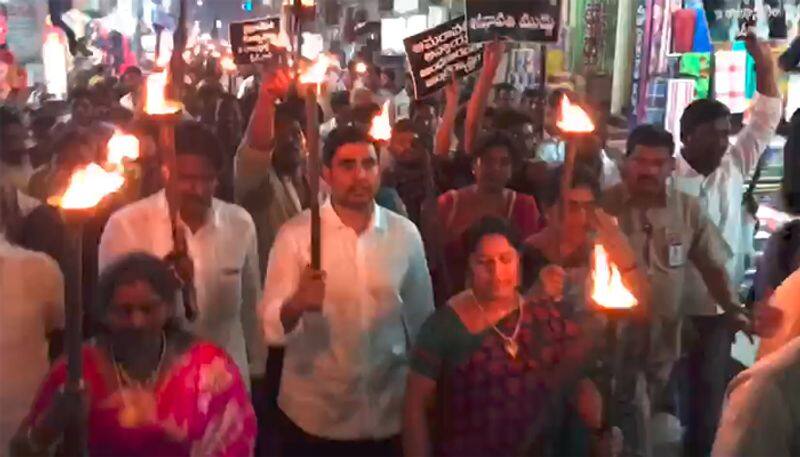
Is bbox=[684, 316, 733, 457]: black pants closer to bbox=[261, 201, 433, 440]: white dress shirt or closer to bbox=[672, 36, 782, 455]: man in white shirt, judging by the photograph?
bbox=[672, 36, 782, 455]: man in white shirt

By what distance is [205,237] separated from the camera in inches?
139

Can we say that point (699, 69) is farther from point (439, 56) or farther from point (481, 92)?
point (481, 92)

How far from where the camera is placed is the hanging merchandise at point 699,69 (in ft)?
28.6

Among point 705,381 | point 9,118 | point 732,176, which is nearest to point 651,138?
point 732,176

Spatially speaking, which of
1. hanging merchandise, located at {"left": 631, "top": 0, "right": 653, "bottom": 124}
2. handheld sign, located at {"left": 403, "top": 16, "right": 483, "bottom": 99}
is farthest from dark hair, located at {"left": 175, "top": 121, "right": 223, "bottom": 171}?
hanging merchandise, located at {"left": 631, "top": 0, "right": 653, "bottom": 124}

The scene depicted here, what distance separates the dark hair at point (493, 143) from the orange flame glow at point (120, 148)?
1.40m

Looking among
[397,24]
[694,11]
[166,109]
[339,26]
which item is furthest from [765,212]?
[339,26]

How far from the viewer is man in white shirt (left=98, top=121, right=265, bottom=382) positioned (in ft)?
11.3

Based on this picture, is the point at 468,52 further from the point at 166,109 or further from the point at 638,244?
the point at 166,109

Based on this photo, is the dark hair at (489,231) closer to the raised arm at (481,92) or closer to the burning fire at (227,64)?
the raised arm at (481,92)

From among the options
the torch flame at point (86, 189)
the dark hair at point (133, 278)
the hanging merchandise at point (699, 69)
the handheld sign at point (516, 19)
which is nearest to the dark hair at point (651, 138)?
the handheld sign at point (516, 19)

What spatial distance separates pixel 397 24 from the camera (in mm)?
18094

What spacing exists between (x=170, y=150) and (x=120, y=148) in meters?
1.09

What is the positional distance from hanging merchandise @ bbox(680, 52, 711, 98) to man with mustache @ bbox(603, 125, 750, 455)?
191 inches
